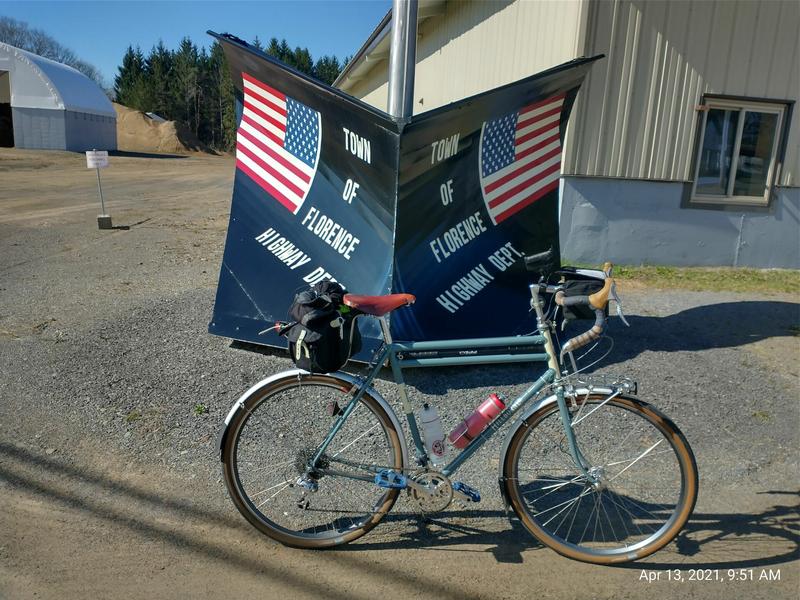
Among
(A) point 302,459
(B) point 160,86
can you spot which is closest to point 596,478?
(A) point 302,459

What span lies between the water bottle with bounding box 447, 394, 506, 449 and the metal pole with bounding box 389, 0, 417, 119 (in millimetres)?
2869

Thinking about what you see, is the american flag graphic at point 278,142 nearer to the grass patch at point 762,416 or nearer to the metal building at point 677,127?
the grass patch at point 762,416

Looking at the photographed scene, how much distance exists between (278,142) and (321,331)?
2.73m

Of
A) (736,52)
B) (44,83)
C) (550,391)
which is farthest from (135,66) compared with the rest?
(550,391)

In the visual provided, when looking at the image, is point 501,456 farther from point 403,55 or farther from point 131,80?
point 131,80

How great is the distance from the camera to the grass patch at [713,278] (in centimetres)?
842

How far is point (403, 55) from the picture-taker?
5348 mm

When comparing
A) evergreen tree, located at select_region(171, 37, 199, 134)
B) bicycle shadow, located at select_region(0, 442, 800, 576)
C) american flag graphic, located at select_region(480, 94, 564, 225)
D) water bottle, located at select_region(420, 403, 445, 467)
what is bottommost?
bicycle shadow, located at select_region(0, 442, 800, 576)

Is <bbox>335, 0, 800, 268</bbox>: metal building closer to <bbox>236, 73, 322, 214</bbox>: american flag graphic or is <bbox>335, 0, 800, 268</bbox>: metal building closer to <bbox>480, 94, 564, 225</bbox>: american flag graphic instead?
<bbox>480, 94, 564, 225</bbox>: american flag graphic

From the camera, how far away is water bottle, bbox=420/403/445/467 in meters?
3.05

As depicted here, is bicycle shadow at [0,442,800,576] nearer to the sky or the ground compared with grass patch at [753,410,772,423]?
nearer to the ground

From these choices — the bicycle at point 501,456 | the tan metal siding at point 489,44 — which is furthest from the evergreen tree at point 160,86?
the bicycle at point 501,456

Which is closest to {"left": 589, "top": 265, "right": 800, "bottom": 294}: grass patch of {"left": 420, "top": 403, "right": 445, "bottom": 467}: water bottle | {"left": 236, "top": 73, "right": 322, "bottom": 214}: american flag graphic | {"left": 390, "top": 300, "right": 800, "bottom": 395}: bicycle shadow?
{"left": 390, "top": 300, "right": 800, "bottom": 395}: bicycle shadow

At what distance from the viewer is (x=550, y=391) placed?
120 inches
